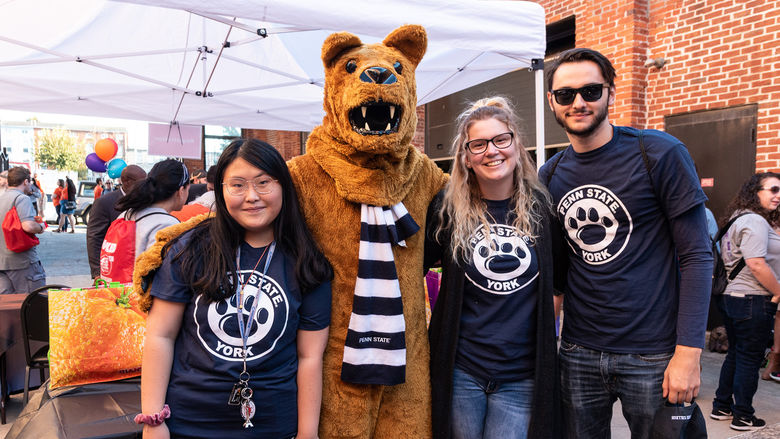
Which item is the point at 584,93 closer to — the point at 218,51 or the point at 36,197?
the point at 218,51

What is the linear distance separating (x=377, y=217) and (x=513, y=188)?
1.98 feet

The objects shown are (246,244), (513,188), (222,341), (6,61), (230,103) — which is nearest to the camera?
(222,341)

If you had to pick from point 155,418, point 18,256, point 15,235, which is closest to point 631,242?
point 155,418

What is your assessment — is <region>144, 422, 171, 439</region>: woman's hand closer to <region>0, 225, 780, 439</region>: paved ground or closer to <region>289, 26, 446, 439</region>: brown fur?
<region>289, 26, 446, 439</region>: brown fur

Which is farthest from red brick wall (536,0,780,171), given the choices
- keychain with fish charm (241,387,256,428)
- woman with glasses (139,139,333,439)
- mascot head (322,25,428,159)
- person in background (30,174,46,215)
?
person in background (30,174,46,215)

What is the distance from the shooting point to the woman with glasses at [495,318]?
192 cm

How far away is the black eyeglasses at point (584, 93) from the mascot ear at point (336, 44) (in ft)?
2.74

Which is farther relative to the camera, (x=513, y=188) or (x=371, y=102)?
(x=513, y=188)

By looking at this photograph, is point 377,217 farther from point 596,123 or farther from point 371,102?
point 596,123

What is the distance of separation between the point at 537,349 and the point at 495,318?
0.62 ft

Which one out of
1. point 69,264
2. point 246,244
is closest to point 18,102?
point 69,264

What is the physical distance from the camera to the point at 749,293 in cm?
374

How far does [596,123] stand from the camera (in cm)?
201

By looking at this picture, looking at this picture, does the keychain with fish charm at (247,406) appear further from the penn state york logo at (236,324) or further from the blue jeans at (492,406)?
the blue jeans at (492,406)
